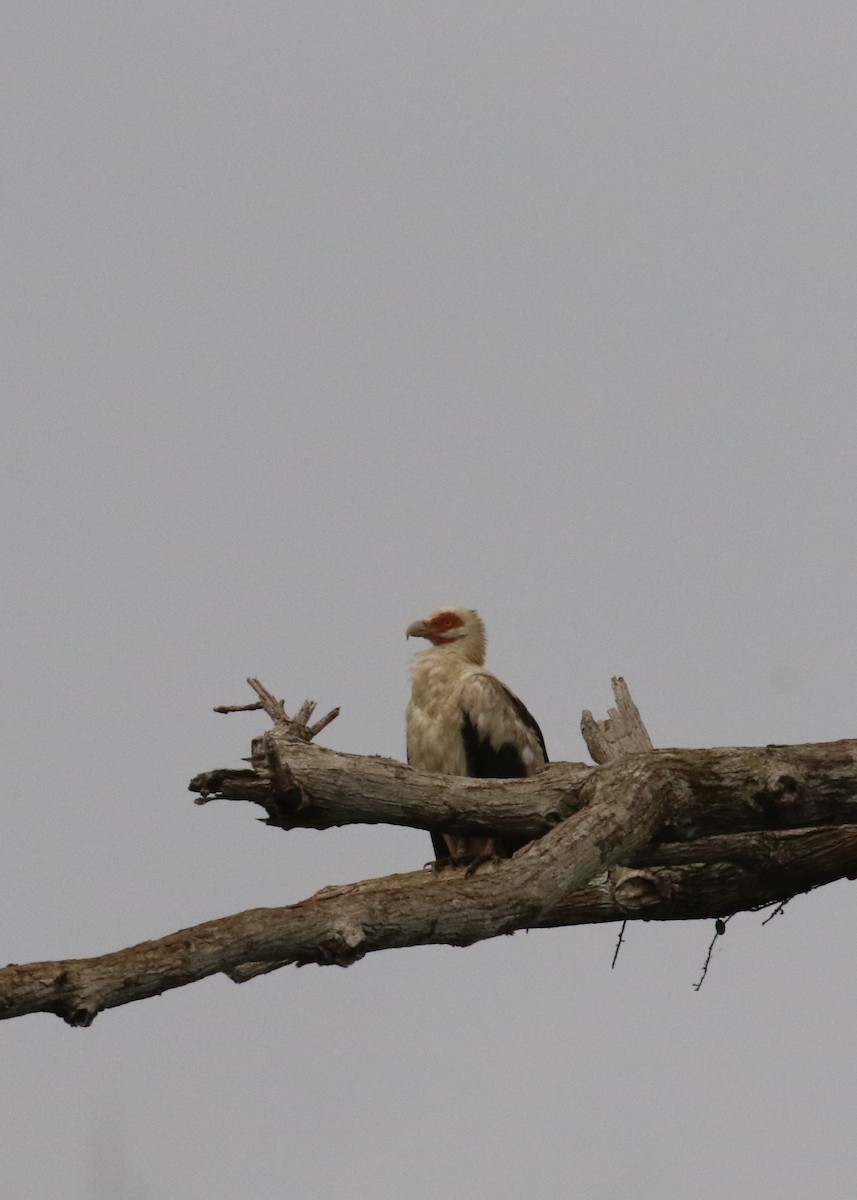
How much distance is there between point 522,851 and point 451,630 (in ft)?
16.3

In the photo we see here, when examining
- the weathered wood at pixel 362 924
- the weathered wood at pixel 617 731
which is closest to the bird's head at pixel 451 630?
the weathered wood at pixel 617 731

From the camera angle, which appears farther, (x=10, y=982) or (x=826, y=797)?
(x=826, y=797)

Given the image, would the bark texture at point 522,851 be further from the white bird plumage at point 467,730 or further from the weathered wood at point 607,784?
the white bird plumage at point 467,730

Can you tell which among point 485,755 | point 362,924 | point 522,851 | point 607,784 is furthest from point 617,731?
point 362,924

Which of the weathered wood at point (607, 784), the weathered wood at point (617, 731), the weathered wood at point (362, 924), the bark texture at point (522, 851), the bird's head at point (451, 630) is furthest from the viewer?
the bird's head at point (451, 630)

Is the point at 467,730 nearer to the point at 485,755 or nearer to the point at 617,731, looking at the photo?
the point at 485,755

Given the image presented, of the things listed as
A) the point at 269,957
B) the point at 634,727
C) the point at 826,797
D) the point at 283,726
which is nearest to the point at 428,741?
the point at 634,727

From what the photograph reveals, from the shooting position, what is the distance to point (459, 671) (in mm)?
12734

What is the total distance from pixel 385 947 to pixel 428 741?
162 inches

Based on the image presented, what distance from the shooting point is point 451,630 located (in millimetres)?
13516

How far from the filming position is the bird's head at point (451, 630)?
44.2 ft

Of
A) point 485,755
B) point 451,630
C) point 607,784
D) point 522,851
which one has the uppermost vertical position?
point 451,630

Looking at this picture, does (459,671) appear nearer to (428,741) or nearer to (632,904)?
(428,741)

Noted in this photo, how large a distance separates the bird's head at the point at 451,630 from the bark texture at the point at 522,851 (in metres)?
2.64
